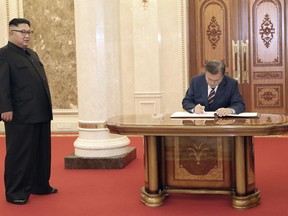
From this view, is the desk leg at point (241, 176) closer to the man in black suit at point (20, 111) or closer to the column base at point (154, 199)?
the column base at point (154, 199)

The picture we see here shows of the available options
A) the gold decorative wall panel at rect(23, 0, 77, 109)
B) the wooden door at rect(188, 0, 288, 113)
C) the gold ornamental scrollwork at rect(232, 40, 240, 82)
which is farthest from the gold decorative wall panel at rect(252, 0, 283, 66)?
the gold decorative wall panel at rect(23, 0, 77, 109)

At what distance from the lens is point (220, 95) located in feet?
14.9

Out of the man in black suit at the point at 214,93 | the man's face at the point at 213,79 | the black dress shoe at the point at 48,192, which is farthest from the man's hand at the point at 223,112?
the black dress shoe at the point at 48,192

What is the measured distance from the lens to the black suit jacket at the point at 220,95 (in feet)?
14.8

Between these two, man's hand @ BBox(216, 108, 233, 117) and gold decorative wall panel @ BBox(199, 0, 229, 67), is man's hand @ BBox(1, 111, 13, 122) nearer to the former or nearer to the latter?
man's hand @ BBox(216, 108, 233, 117)

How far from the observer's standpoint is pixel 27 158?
14.7 feet

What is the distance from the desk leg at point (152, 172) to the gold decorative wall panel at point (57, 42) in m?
5.53

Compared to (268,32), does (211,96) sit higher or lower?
lower

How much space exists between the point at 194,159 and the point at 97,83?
6.95 ft

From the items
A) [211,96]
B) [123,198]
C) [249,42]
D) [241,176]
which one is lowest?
[123,198]

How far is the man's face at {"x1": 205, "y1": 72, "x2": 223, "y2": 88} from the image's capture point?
171 inches

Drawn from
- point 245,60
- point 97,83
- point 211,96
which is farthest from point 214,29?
point 211,96

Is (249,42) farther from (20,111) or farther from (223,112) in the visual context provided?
(20,111)

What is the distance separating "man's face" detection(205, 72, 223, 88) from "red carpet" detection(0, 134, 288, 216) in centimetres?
99
